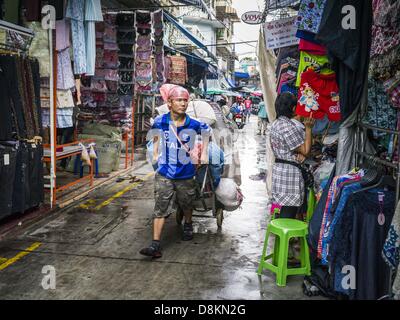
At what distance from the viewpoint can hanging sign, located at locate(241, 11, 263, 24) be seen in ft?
32.7

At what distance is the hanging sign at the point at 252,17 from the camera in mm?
9969

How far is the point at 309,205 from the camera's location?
543 cm

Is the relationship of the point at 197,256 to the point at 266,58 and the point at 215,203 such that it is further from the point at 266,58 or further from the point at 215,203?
the point at 266,58

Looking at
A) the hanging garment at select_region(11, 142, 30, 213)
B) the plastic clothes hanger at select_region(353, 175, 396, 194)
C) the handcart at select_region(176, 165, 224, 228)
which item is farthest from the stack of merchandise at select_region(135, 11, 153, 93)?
the plastic clothes hanger at select_region(353, 175, 396, 194)

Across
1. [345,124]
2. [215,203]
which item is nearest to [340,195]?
[345,124]

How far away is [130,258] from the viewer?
539 cm

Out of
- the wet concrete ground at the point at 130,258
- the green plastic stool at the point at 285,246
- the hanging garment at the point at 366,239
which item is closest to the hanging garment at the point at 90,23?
the wet concrete ground at the point at 130,258

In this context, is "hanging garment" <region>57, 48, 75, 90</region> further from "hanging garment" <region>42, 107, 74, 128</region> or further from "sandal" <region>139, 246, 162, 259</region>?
"sandal" <region>139, 246, 162, 259</region>

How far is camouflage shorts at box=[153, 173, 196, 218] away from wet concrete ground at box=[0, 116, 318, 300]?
22.3 inches

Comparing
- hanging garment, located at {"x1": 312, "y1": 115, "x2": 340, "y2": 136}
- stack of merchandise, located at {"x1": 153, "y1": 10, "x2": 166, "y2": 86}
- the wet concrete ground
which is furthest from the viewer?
stack of merchandise, located at {"x1": 153, "y1": 10, "x2": 166, "y2": 86}

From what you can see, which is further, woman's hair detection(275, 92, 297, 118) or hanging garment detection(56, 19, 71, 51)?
hanging garment detection(56, 19, 71, 51)

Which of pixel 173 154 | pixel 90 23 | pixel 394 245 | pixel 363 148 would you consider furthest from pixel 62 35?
pixel 394 245

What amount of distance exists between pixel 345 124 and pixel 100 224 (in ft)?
13.1
